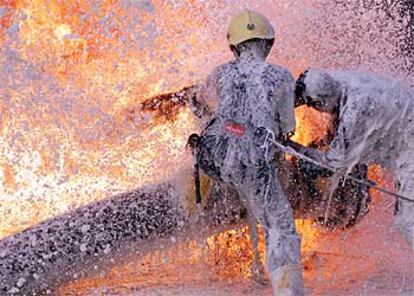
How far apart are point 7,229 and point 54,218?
0.90m

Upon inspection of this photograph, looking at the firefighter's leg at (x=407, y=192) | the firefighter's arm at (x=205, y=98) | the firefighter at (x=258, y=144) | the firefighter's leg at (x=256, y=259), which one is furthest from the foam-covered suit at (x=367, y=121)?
the firefighter's leg at (x=256, y=259)

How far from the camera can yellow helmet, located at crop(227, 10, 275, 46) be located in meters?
6.05

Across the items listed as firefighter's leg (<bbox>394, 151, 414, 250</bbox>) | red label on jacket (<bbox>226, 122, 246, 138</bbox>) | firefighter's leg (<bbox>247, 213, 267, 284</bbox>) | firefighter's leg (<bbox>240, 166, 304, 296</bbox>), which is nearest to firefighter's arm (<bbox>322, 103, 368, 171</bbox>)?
firefighter's leg (<bbox>394, 151, 414, 250</bbox>)

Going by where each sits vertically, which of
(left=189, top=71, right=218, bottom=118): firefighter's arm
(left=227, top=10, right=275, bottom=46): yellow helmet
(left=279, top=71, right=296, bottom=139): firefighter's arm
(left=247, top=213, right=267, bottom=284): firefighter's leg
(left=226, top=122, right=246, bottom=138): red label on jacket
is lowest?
(left=247, top=213, right=267, bottom=284): firefighter's leg

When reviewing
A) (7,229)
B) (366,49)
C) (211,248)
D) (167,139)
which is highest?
(366,49)

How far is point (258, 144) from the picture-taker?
19.2ft

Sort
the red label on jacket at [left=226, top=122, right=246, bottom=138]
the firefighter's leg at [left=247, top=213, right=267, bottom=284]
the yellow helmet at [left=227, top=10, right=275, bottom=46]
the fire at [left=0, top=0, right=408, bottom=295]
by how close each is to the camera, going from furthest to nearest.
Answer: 1. the fire at [left=0, top=0, right=408, bottom=295]
2. the firefighter's leg at [left=247, top=213, right=267, bottom=284]
3. the yellow helmet at [left=227, top=10, right=275, bottom=46]
4. the red label on jacket at [left=226, top=122, right=246, bottom=138]

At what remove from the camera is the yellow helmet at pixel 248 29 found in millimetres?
6055

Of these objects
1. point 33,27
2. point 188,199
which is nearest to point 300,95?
point 188,199

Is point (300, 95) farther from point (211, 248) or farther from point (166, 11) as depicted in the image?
point (166, 11)

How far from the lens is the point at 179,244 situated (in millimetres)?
6785

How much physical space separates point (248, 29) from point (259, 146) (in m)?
0.76

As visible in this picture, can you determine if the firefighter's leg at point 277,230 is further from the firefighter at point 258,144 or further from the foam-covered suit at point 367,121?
the foam-covered suit at point 367,121

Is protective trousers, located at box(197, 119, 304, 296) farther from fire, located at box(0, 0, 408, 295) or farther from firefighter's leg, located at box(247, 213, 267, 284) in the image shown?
fire, located at box(0, 0, 408, 295)
